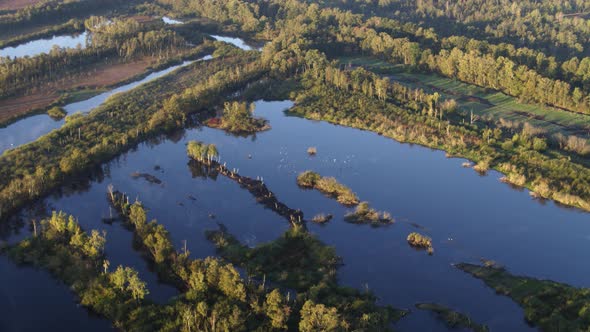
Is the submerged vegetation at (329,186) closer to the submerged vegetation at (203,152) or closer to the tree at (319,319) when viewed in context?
the submerged vegetation at (203,152)

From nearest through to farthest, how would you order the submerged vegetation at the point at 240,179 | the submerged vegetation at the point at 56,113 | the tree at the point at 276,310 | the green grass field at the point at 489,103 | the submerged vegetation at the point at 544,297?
the tree at the point at 276,310 → the submerged vegetation at the point at 544,297 → the submerged vegetation at the point at 240,179 → the submerged vegetation at the point at 56,113 → the green grass field at the point at 489,103

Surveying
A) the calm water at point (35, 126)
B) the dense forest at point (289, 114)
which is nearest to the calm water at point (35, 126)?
the calm water at point (35, 126)

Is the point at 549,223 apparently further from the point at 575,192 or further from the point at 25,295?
the point at 25,295

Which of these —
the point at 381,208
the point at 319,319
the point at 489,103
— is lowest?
the point at 381,208

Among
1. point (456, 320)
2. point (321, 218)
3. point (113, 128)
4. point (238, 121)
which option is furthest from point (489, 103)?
point (113, 128)

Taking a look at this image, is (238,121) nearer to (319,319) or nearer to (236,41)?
(319,319)

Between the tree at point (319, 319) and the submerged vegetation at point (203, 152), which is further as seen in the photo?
the submerged vegetation at point (203, 152)
